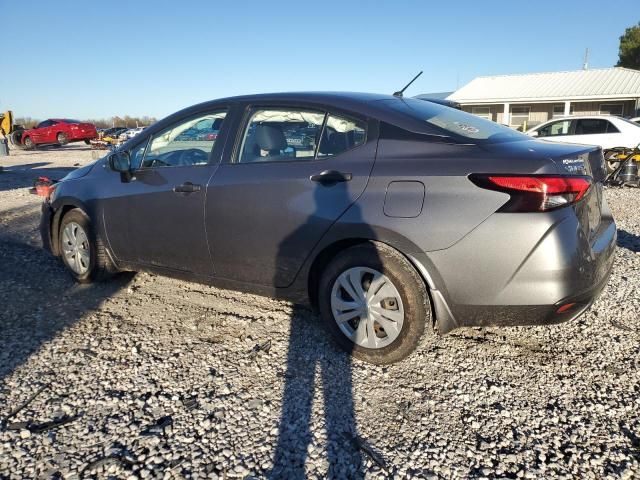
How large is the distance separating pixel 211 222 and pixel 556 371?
241 cm

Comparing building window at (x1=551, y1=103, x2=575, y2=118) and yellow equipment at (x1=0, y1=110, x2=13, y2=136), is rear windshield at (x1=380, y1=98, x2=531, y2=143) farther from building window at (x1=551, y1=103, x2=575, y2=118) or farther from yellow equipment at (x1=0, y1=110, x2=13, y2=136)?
building window at (x1=551, y1=103, x2=575, y2=118)

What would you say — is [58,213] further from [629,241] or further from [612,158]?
[612,158]

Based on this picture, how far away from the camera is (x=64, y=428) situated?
7.59 ft

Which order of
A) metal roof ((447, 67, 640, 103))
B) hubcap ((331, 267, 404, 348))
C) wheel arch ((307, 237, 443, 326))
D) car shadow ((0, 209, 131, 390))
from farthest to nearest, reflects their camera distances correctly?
1. metal roof ((447, 67, 640, 103))
2. car shadow ((0, 209, 131, 390))
3. hubcap ((331, 267, 404, 348))
4. wheel arch ((307, 237, 443, 326))

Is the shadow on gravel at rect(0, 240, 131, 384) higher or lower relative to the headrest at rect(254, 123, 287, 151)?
lower

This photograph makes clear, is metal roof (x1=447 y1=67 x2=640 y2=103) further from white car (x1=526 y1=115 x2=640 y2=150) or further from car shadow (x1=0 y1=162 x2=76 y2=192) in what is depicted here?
car shadow (x1=0 y1=162 x2=76 y2=192)

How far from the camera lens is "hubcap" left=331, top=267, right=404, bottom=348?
2.74 meters

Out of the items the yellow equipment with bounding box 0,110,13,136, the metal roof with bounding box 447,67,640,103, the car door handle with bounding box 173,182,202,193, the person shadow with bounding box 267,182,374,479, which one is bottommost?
the person shadow with bounding box 267,182,374,479

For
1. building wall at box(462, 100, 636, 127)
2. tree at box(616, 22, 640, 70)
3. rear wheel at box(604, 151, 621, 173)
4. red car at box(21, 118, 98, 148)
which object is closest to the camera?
rear wheel at box(604, 151, 621, 173)

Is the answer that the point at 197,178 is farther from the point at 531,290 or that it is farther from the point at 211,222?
the point at 531,290

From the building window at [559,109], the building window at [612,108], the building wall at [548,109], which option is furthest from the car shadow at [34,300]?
the building window at [612,108]

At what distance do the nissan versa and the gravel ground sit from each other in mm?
334

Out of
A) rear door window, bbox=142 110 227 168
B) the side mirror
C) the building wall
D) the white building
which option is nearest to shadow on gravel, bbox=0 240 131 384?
the side mirror

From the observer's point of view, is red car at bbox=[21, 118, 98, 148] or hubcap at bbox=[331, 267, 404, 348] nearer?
hubcap at bbox=[331, 267, 404, 348]
